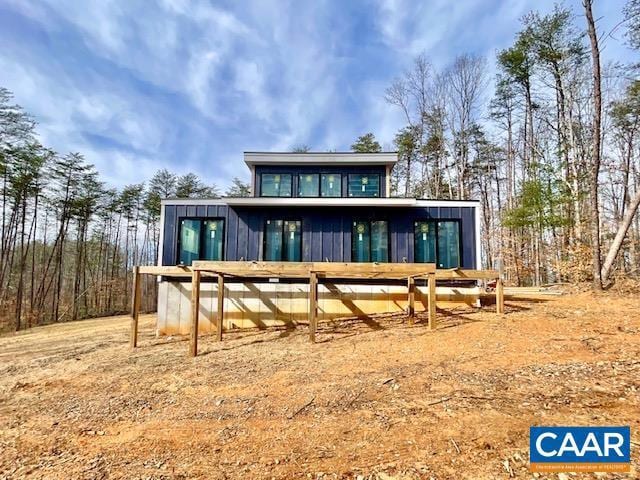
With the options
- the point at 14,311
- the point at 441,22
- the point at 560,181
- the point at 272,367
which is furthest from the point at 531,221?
the point at 14,311

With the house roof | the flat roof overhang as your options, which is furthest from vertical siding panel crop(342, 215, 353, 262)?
the house roof

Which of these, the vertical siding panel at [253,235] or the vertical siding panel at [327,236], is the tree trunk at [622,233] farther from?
the vertical siding panel at [253,235]

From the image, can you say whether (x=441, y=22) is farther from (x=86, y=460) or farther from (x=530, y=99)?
(x=86, y=460)

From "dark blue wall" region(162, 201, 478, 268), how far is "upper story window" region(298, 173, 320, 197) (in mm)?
1600

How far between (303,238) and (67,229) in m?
19.3

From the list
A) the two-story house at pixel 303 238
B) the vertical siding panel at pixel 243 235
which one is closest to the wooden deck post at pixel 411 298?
the two-story house at pixel 303 238

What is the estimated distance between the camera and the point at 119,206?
24.3 m

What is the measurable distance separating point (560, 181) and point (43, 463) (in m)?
19.4

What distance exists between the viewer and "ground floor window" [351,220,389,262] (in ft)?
33.0

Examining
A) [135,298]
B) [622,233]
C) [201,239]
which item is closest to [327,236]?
[201,239]

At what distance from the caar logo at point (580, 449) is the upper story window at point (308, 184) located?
9602 millimetres

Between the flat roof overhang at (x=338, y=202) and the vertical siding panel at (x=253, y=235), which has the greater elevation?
the flat roof overhang at (x=338, y=202)

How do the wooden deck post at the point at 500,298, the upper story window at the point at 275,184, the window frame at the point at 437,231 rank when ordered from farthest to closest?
the upper story window at the point at 275,184 → the window frame at the point at 437,231 → the wooden deck post at the point at 500,298

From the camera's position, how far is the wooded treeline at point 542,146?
1358 cm
